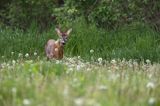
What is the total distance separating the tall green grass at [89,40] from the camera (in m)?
12.1

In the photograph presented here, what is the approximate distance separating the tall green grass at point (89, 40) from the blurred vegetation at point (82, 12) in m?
0.55

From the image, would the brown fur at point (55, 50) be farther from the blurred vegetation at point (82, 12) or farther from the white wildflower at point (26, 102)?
the white wildflower at point (26, 102)

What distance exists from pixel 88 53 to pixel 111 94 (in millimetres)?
6859

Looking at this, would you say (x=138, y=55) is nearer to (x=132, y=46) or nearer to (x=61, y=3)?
(x=132, y=46)

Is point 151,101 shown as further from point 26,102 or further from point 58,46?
point 58,46

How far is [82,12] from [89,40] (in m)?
3.12

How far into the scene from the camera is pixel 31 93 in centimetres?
523

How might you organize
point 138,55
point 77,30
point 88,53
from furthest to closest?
1. point 77,30
2. point 88,53
3. point 138,55

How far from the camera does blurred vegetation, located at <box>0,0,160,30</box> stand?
14539 mm

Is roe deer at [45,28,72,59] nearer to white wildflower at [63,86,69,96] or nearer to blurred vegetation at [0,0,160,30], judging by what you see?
blurred vegetation at [0,0,160,30]

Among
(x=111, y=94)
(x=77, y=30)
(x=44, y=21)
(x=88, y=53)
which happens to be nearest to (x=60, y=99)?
(x=111, y=94)

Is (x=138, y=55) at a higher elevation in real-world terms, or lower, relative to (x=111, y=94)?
lower

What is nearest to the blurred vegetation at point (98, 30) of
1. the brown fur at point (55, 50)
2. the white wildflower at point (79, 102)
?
the brown fur at point (55, 50)

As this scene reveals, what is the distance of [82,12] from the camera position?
52.5 ft
